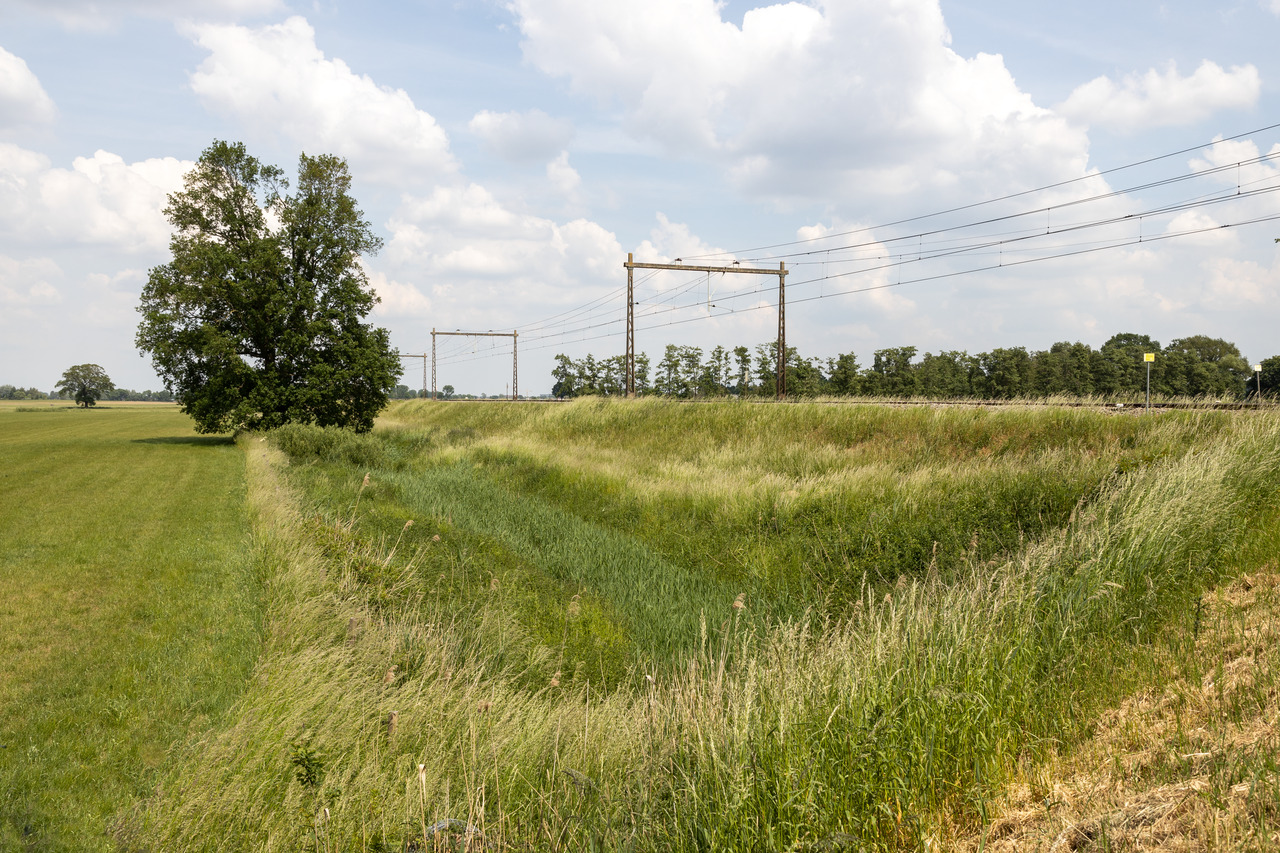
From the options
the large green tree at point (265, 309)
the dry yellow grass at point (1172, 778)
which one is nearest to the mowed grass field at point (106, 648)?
the dry yellow grass at point (1172, 778)

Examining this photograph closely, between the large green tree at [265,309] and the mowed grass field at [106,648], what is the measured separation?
20203 millimetres

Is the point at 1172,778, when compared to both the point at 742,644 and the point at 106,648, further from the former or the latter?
the point at 106,648

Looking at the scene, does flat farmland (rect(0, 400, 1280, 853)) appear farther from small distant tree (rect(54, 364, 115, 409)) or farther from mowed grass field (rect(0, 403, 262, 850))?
small distant tree (rect(54, 364, 115, 409))

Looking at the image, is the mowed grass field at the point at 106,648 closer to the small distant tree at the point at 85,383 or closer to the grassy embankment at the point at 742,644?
the grassy embankment at the point at 742,644

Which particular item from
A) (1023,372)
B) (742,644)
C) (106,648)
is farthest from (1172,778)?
(1023,372)

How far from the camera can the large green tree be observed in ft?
119

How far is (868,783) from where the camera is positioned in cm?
427

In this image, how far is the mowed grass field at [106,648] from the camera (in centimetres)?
523

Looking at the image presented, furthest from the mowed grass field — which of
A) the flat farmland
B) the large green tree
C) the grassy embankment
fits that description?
the large green tree

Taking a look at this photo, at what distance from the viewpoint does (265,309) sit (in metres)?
36.5

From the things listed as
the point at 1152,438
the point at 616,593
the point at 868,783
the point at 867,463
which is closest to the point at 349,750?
the point at 868,783

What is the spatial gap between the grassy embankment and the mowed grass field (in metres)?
0.54

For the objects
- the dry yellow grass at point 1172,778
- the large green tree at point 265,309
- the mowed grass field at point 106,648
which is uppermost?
the large green tree at point 265,309

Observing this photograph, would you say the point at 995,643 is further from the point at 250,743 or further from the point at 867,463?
the point at 867,463
